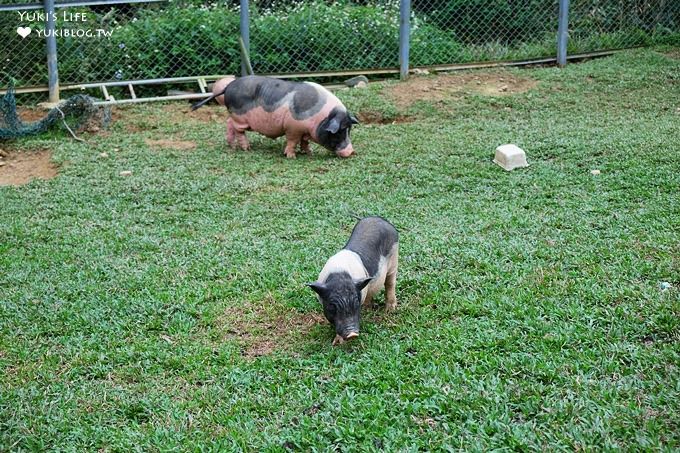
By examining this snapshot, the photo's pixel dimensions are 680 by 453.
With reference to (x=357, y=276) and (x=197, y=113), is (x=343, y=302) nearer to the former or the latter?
(x=357, y=276)

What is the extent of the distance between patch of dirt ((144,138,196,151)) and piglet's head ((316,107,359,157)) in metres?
1.52

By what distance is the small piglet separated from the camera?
451 cm

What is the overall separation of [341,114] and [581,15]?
538 centimetres

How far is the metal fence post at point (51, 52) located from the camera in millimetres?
10344

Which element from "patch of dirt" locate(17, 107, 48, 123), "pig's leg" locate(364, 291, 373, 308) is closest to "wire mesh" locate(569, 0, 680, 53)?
"patch of dirt" locate(17, 107, 48, 123)

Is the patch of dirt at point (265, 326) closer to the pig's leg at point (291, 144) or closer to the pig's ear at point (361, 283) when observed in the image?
the pig's ear at point (361, 283)

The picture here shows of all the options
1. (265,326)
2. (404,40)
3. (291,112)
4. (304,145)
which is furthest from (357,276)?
(404,40)

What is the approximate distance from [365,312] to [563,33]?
7995 mm

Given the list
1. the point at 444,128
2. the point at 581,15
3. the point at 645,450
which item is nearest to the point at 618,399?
the point at 645,450

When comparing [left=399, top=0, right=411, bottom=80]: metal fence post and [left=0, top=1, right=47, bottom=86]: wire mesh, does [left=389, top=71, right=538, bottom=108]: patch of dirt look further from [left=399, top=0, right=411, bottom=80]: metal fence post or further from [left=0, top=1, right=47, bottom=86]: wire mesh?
[left=0, top=1, right=47, bottom=86]: wire mesh

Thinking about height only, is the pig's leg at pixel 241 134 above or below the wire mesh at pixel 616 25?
below

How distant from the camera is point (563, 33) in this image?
38.8 ft

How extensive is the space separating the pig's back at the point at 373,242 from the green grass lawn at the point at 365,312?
1.24 ft

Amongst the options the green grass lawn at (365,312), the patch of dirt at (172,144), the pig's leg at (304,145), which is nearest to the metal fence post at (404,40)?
the green grass lawn at (365,312)
